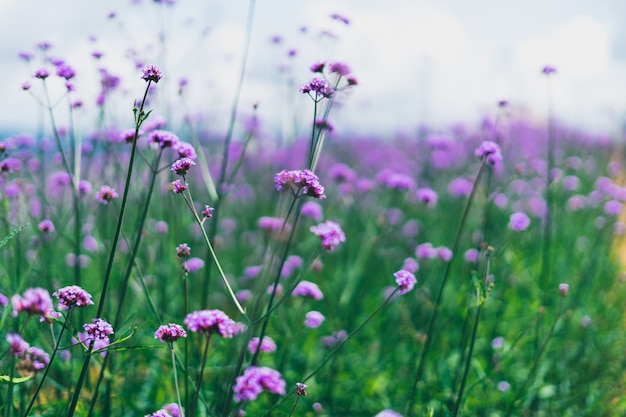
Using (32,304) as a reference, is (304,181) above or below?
above

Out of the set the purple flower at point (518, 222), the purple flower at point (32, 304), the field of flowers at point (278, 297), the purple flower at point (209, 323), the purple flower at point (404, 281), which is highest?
the purple flower at point (32, 304)

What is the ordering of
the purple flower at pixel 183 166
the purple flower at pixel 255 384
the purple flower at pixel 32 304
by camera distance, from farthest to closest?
the purple flower at pixel 183 166
the purple flower at pixel 255 384
the purple flower at pixel 32 304

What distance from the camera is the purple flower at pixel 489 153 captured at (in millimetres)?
2436

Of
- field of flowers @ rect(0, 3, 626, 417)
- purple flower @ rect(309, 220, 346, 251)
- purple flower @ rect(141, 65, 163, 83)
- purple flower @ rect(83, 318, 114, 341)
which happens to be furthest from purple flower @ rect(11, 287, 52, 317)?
purple flower @ rect(309, 220, 346, 251)

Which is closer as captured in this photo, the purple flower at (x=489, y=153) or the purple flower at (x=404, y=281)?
the purple flower at (x=404, y=281)

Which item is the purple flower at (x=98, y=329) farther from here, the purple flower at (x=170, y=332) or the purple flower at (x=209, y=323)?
the purple flower at (x=209, y=323)

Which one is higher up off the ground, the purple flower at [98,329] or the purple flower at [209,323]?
the purple flower at [209,323]

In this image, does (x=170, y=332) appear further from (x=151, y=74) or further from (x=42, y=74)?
(x=42, y=74)

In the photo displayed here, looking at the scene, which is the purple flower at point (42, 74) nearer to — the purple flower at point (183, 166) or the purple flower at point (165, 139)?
the purple flower at point (165, 139)

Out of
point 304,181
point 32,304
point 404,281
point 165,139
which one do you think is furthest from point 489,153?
point 32,304

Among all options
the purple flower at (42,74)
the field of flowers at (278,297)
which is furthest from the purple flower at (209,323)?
the purple flower at (42,74)

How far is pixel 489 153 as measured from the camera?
2455 millimetres

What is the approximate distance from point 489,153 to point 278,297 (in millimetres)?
1766

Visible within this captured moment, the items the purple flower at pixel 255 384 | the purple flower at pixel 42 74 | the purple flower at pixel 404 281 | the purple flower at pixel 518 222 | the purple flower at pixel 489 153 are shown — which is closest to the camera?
the purple flower at pixel 255 384
